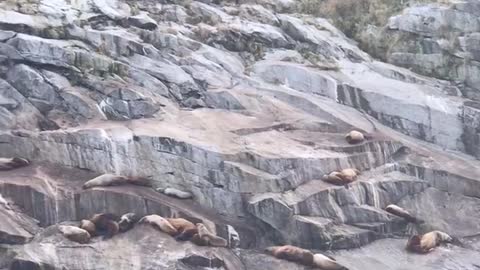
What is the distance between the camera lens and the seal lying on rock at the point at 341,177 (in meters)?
15.8

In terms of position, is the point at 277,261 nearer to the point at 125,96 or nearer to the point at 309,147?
the point at 309,147

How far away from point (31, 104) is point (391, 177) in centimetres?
789

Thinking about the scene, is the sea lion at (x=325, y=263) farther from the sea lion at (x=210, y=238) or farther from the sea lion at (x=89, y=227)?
the sea lion at (x=89, y=227)

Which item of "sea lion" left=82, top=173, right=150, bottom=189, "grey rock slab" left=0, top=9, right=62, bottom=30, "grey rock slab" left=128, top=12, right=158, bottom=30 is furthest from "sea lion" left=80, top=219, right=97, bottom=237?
"grey rock slab" left=128, top=12, right=158, bottom=30

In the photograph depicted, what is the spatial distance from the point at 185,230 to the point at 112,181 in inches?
77.1

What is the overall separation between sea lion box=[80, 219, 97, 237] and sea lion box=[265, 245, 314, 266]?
320 centimetres

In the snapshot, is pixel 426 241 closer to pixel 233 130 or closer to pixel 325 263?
pixel 325 263

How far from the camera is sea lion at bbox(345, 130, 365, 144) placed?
17094 millimetres

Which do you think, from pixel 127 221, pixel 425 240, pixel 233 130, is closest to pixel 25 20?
pixel 233 130

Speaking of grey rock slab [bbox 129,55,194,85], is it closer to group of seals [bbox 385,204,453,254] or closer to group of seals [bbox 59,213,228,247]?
group of seals [bbox 59,213,228,247]

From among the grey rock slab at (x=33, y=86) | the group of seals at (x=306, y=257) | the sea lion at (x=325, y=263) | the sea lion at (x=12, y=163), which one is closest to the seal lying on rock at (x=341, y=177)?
the group of seals at (x=306, y=257)

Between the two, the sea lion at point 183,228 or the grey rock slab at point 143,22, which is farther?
the grey rock slab at point 143,22

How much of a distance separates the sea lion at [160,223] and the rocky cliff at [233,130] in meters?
0.16

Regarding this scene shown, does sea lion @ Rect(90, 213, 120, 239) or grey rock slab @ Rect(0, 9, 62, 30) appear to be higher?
grey rock slab @ Rect(0, 9, 62, 30)
